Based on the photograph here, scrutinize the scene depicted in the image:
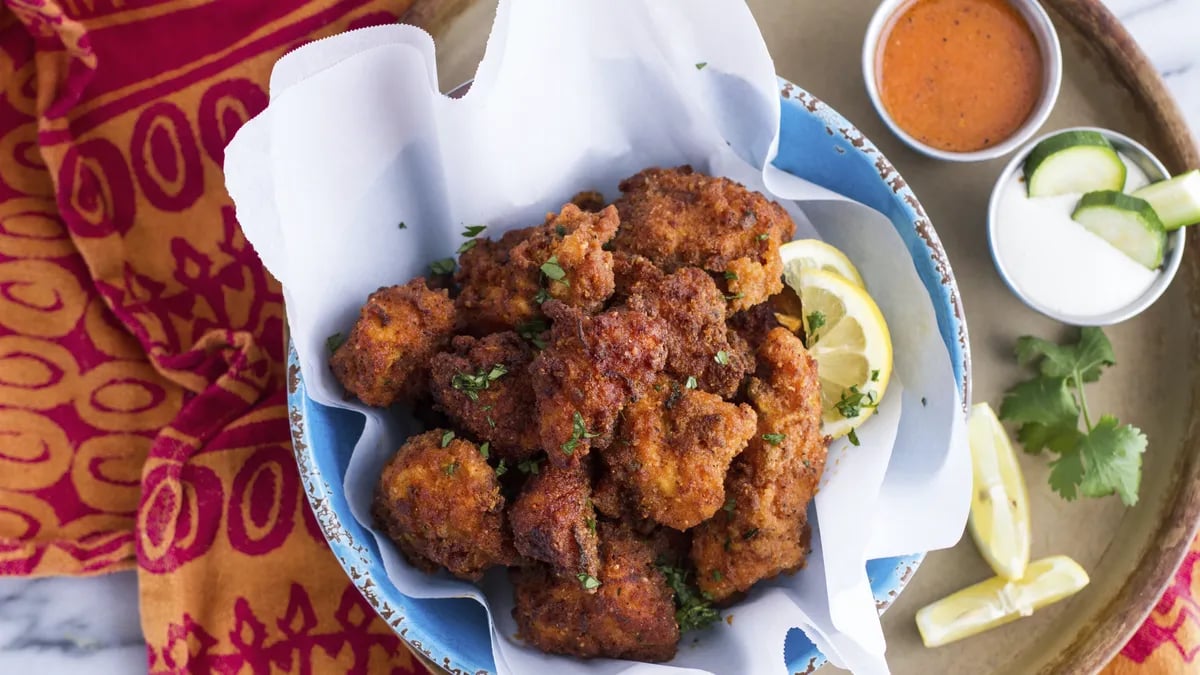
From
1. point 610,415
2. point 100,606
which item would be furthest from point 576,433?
point 100,606

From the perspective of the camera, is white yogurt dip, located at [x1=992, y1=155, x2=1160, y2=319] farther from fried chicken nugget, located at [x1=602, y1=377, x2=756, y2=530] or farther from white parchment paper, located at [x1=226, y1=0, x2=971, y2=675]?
fried chicken nugget, located at [x1=602, y1=377, x2=756, y2=530]

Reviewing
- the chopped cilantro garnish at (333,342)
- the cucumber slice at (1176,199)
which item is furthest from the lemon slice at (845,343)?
the chopped cilantro garnish at (333,342)

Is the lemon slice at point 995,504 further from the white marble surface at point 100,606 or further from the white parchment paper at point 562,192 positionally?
the white marble surface at point 100,606

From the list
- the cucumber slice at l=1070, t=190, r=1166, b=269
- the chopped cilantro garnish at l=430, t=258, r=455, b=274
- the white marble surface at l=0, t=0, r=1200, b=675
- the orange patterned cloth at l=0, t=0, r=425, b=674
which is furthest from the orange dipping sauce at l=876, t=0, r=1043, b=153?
the orange patterned cloth at l=0, t=0, r=425, b=674

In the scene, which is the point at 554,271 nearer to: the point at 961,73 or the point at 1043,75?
the point at 961,73

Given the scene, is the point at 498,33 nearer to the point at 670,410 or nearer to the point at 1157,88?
the point at 670,410

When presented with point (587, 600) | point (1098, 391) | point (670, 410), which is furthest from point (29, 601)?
point (1098, 391)
